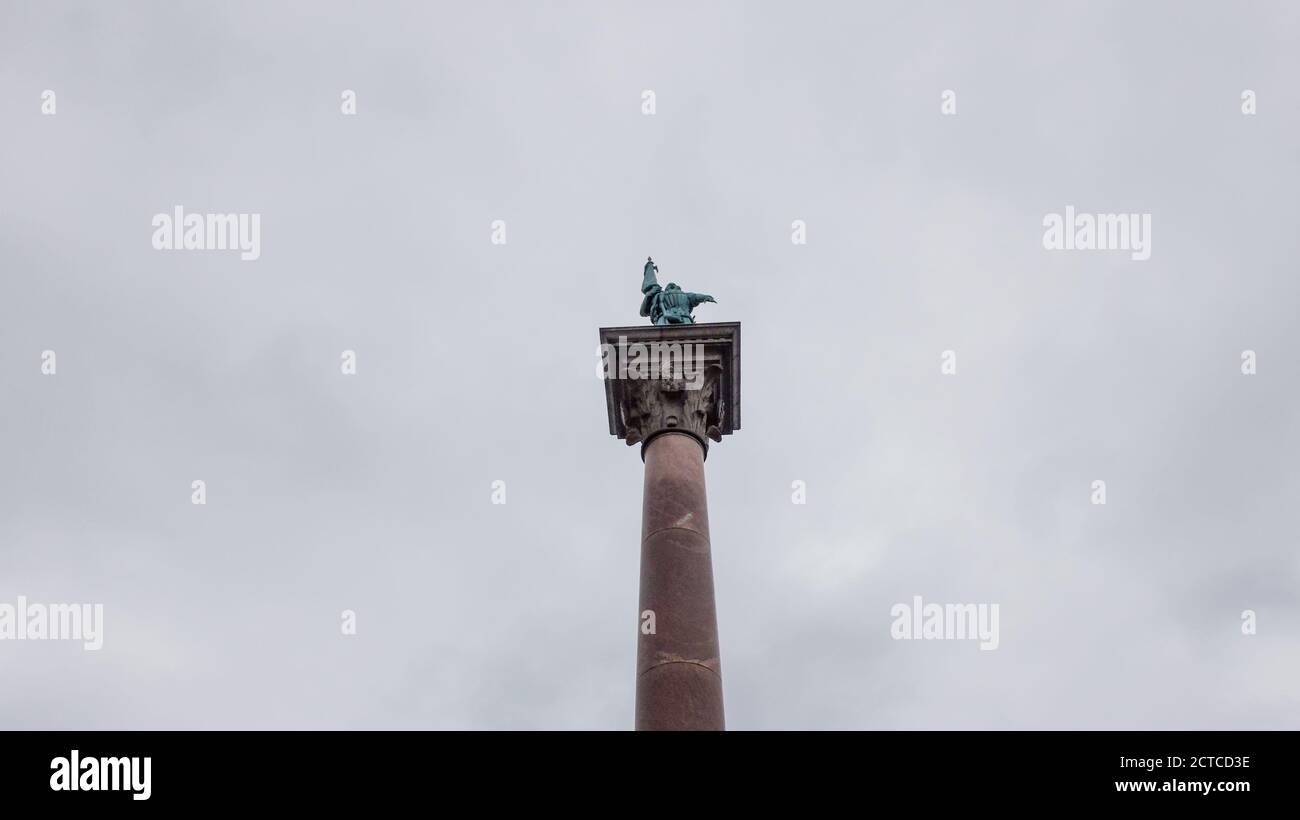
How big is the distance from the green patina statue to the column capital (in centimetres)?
146

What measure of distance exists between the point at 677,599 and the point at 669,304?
28.0ft

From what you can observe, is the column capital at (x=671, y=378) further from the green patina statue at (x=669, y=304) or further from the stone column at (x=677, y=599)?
the green patina statue at (x=669, y=304)

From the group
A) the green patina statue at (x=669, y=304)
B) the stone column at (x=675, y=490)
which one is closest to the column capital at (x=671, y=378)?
the stone column at (x=675, y=490)

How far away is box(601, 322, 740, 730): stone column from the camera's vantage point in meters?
18.2

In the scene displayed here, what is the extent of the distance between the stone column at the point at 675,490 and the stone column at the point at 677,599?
16mm

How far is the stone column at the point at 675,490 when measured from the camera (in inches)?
718

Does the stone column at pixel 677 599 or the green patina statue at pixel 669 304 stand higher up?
the green patina statue at pixel 669 304

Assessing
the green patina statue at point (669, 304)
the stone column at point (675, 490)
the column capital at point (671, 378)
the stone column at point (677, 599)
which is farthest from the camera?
the green patina statue at point (669, 304)

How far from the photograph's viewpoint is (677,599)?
19438 millimetres

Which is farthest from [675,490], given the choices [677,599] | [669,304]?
[669,304]

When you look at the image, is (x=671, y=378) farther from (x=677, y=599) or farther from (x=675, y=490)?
(x=677, y=599)
